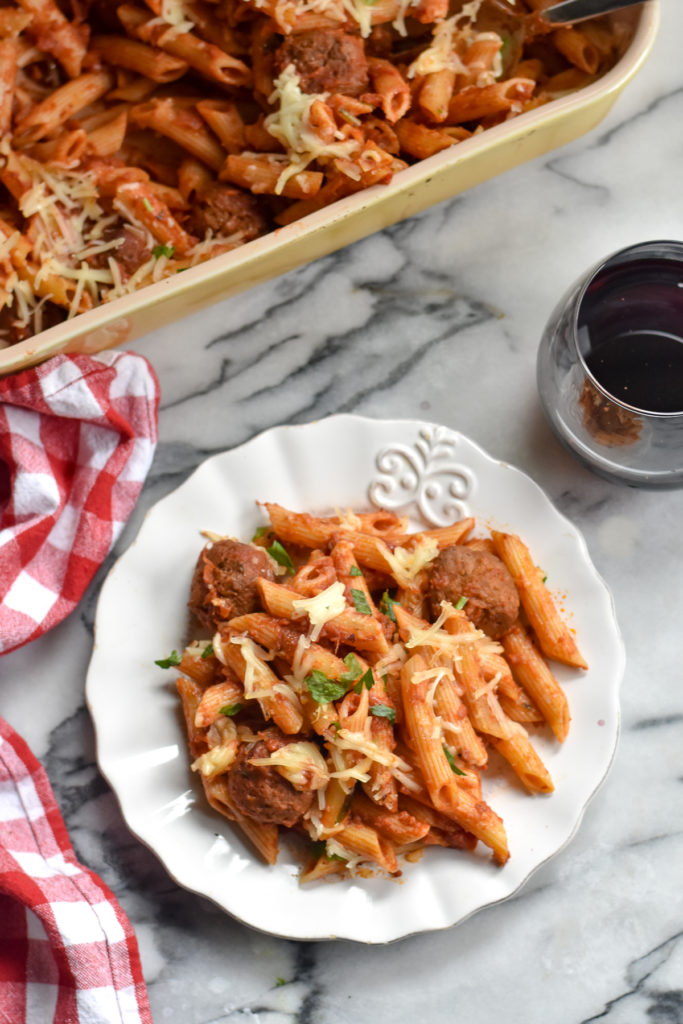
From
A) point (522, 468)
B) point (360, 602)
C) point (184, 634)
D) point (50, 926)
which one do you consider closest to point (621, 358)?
point (522, 468)

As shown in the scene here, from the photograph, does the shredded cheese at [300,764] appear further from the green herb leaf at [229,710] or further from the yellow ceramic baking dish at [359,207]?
the yellow ceramic baking dish at [359,207]

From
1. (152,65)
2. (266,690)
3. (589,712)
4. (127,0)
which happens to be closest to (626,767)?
(589,712)

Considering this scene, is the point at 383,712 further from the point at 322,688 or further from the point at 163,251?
the point at 163,251

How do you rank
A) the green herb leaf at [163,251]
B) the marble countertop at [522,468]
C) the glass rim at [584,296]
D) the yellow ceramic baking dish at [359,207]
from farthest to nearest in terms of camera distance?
the marble countertop at [522,468] < the green herb leaf at [163,251] < the yellow ceramic baking dish at [359,207] < the glass rim at [584,296]

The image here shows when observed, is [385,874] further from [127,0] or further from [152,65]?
[127,0]

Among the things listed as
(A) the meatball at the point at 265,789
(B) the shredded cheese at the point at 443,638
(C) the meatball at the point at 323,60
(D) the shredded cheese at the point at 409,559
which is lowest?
(A) the meatball at the point at 265,789

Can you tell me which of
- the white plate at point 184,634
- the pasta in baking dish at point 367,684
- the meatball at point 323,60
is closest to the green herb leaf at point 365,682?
the pasta in baking dish at point 367,684
